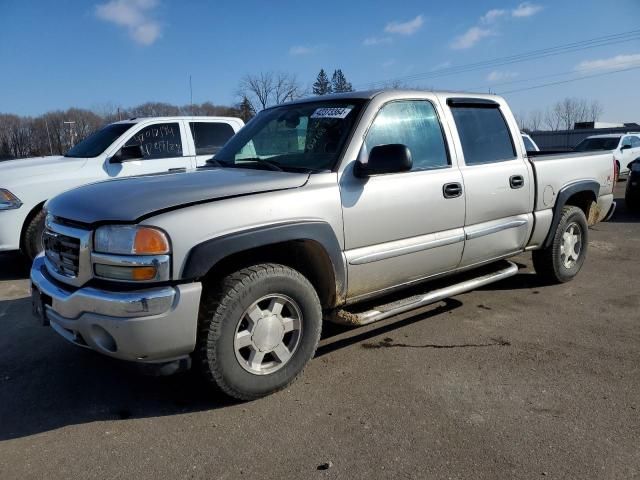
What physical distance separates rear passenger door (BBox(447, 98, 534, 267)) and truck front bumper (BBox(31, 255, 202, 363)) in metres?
2.36

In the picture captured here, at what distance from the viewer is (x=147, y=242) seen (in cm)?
260

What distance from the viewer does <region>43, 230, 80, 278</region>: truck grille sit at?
2832mm

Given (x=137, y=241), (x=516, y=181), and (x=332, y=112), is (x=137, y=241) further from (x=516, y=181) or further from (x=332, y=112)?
(x=516, y=181)

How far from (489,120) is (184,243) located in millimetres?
3132

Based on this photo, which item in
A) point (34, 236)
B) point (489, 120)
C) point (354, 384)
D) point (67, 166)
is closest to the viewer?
point (354, 384)

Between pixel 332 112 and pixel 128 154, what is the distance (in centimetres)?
403

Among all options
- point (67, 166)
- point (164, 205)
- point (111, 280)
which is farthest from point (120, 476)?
point (67, 166)

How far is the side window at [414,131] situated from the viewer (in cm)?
363

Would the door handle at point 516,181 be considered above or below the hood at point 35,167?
below

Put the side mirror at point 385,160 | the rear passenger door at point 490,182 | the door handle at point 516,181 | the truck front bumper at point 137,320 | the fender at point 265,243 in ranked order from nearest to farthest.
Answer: the truck front bumper at point 137,320
the fender at point 265,243
the side mirror at point 385,160
the rear passenger door at point 490,182
the door handle at point 516,181

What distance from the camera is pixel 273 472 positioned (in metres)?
2.41

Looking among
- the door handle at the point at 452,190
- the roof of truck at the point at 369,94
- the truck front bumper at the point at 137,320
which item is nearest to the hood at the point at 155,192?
the truck front bumper at the point at 137,320

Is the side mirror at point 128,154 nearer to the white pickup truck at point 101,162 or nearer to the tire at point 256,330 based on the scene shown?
the white pickup truck at point 101,162

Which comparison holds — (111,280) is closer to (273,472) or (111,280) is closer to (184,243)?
(184,243)
